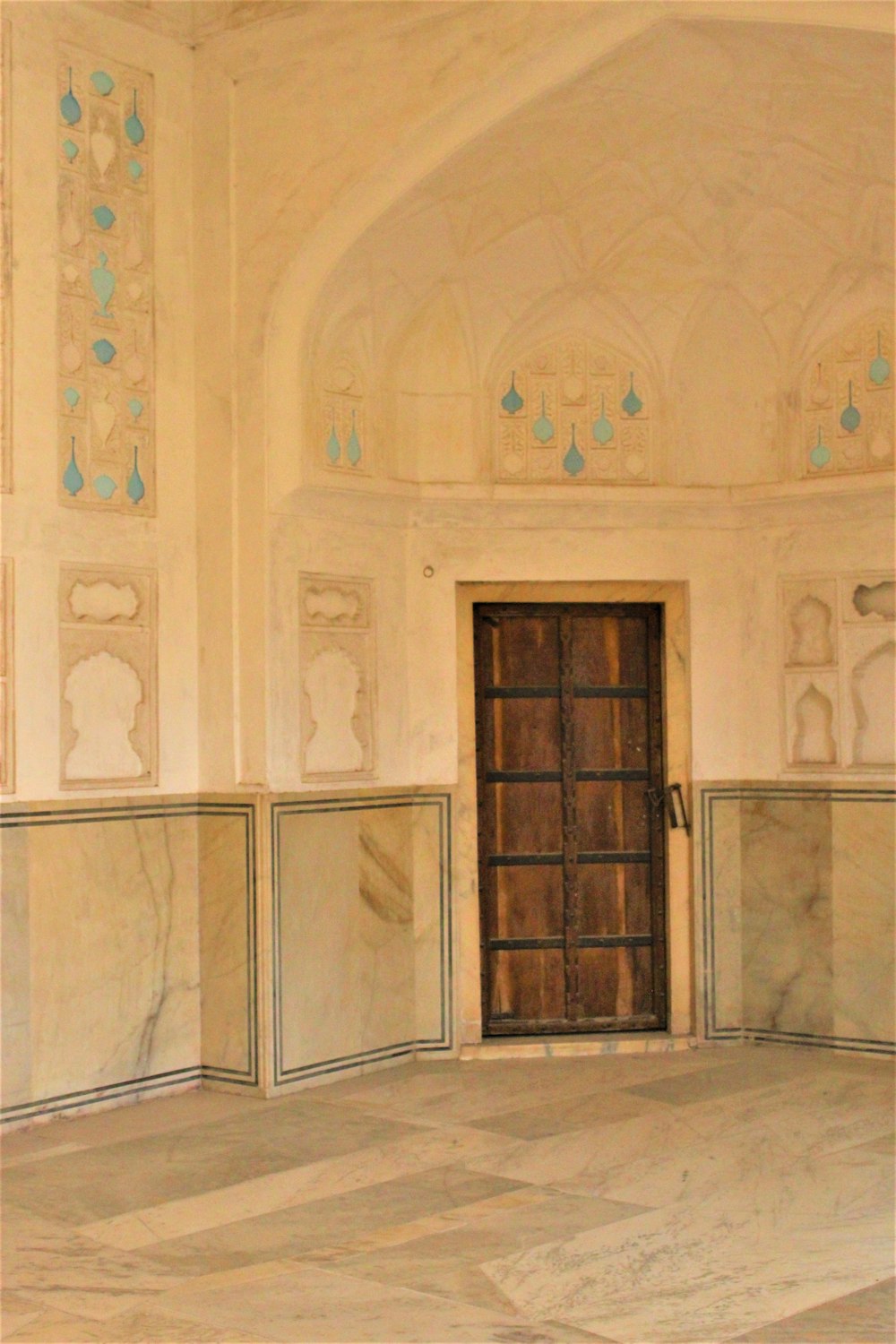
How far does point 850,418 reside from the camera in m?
6.82

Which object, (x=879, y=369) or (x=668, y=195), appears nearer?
(x=668, y=195)

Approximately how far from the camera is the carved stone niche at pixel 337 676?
6.36m

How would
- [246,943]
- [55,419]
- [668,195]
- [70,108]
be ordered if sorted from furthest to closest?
[668,195] → [246,943] → [70,108] → [55,419]

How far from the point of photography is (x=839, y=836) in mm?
6730

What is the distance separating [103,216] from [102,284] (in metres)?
0.26

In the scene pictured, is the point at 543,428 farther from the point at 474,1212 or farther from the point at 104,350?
the point at 474,1212

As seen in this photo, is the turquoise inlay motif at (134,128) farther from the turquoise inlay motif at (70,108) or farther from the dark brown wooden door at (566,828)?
the dark brown wooden door at (566,828)

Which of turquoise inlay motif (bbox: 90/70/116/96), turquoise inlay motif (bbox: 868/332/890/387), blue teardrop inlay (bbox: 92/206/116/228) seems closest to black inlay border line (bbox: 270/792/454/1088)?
blue teardrop inlay (bbox: 92/206/116/228)

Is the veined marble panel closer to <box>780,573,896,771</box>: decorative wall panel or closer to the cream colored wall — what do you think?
the cream colored wall

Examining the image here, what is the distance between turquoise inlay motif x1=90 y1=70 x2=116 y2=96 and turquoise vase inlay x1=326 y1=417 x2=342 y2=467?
1.49m

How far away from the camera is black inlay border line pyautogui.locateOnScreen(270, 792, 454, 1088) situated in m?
6.14

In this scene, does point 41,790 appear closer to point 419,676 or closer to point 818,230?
point 419,676

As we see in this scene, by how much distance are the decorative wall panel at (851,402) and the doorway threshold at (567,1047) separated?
8.27 ft

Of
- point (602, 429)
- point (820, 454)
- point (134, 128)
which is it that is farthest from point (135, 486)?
point (820, 454)
